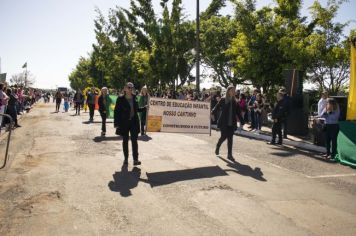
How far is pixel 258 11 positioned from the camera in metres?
23.9

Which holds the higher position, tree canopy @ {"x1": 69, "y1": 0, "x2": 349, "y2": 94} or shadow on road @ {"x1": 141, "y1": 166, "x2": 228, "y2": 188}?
tree canopy @ {"x1": 69, "y1": 0, "x2": 349, "y2": 94}

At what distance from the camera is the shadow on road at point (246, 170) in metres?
8.18

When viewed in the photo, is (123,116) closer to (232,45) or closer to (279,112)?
(279,112)

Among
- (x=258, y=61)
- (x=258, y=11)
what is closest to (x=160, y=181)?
(x=258, y=61)

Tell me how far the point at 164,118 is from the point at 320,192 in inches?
181

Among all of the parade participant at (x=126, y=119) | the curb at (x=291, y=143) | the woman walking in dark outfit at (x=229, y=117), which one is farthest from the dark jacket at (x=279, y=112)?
the parade participant at (x=126, y=119)

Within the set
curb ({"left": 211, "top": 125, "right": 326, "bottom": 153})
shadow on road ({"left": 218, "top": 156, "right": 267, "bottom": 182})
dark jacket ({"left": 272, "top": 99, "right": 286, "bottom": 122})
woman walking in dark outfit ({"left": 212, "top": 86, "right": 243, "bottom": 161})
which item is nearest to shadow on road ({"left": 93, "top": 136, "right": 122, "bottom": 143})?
woman walking in dark outfit ({"left": 212, "top": 86, "right": 243, "bottom": 161})

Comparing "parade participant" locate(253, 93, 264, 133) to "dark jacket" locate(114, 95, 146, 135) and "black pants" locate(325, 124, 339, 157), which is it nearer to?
A: "black pants" locate(325, 124, 339, 157)

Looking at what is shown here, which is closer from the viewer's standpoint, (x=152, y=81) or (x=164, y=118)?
(x=164, y=118)

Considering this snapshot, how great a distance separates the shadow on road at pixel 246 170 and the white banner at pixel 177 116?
169 centimetres

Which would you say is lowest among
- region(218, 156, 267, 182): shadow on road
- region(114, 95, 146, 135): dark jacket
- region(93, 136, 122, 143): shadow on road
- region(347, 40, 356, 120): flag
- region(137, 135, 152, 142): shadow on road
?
region(218, 156, 267, 182): shadow on road

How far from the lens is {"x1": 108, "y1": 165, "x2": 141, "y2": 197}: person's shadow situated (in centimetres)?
674

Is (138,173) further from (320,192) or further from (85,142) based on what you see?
(85,142)

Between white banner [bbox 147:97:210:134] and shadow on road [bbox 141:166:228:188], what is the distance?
210 cm
